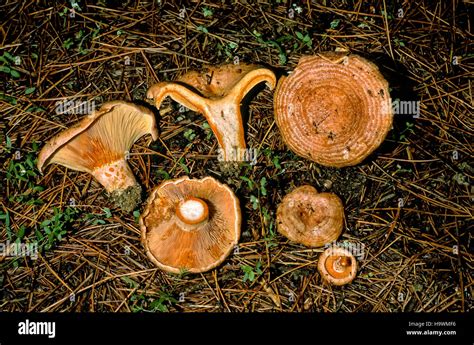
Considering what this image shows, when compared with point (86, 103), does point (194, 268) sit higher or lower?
lower

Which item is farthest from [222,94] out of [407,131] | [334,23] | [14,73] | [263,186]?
[14,73]

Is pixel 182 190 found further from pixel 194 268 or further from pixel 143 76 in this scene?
pixel 143 76

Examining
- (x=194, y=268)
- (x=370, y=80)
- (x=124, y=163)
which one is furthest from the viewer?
(x=124, y=163)

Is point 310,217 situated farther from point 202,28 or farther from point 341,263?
point 202,28

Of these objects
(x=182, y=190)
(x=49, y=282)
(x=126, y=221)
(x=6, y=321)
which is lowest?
(x=6, y=321)

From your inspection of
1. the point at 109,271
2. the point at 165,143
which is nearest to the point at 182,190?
the point at 165,143

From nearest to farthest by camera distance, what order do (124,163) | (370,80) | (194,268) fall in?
(370,80) < (194,268) < (124,163)

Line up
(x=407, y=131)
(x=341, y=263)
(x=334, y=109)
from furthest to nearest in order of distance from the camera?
(x=407, y=131) → (x=341, y=263) → (x=334, y=109)
